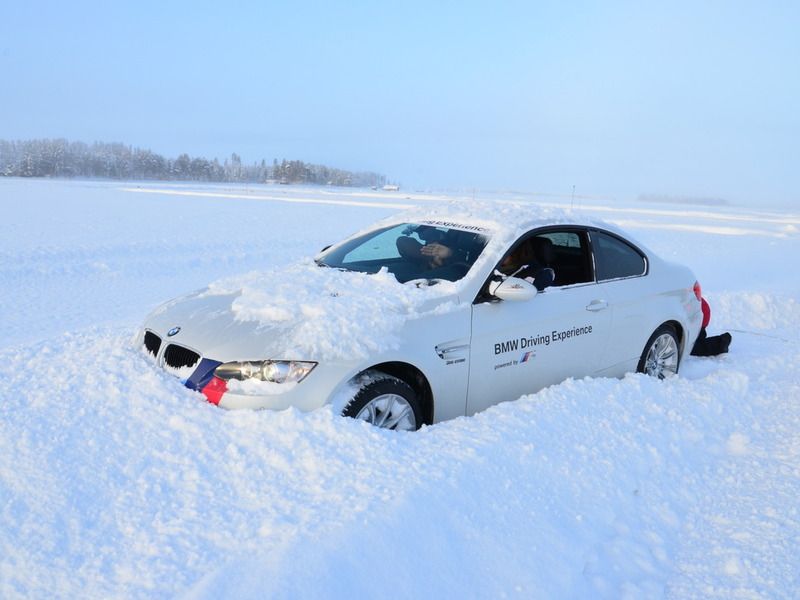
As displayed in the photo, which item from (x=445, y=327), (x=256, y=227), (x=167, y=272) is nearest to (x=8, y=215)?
(x=256, y=227)

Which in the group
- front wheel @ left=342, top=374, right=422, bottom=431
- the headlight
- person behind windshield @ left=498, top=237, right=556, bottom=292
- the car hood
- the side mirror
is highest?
person behind windshield @ left=498, top=237, right=556, bottom=292

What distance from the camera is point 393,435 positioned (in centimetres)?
347

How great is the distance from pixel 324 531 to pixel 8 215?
24612mm

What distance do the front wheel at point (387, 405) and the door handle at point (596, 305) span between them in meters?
1.76

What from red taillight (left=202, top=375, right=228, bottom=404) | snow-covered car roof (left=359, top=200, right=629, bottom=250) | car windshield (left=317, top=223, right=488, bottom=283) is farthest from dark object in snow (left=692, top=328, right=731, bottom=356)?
red taillight (left=202, top=375, right=228, bottom=404)

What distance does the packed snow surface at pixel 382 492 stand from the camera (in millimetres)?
2520

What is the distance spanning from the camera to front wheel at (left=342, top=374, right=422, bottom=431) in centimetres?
356

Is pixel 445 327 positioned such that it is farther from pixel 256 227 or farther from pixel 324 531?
pixel 256 227

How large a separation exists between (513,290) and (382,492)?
175 centimetres

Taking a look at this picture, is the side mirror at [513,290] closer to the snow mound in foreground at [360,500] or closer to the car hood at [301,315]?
the car hood at [301,315]

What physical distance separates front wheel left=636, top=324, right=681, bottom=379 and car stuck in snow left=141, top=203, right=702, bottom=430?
0.05ft

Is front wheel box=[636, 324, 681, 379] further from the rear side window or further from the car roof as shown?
the car roof

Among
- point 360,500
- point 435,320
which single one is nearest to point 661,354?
point 435,320

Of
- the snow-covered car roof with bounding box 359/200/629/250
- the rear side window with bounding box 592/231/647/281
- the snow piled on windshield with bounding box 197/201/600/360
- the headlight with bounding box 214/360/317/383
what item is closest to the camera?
the headlight with bounding box 214/360/317/383
